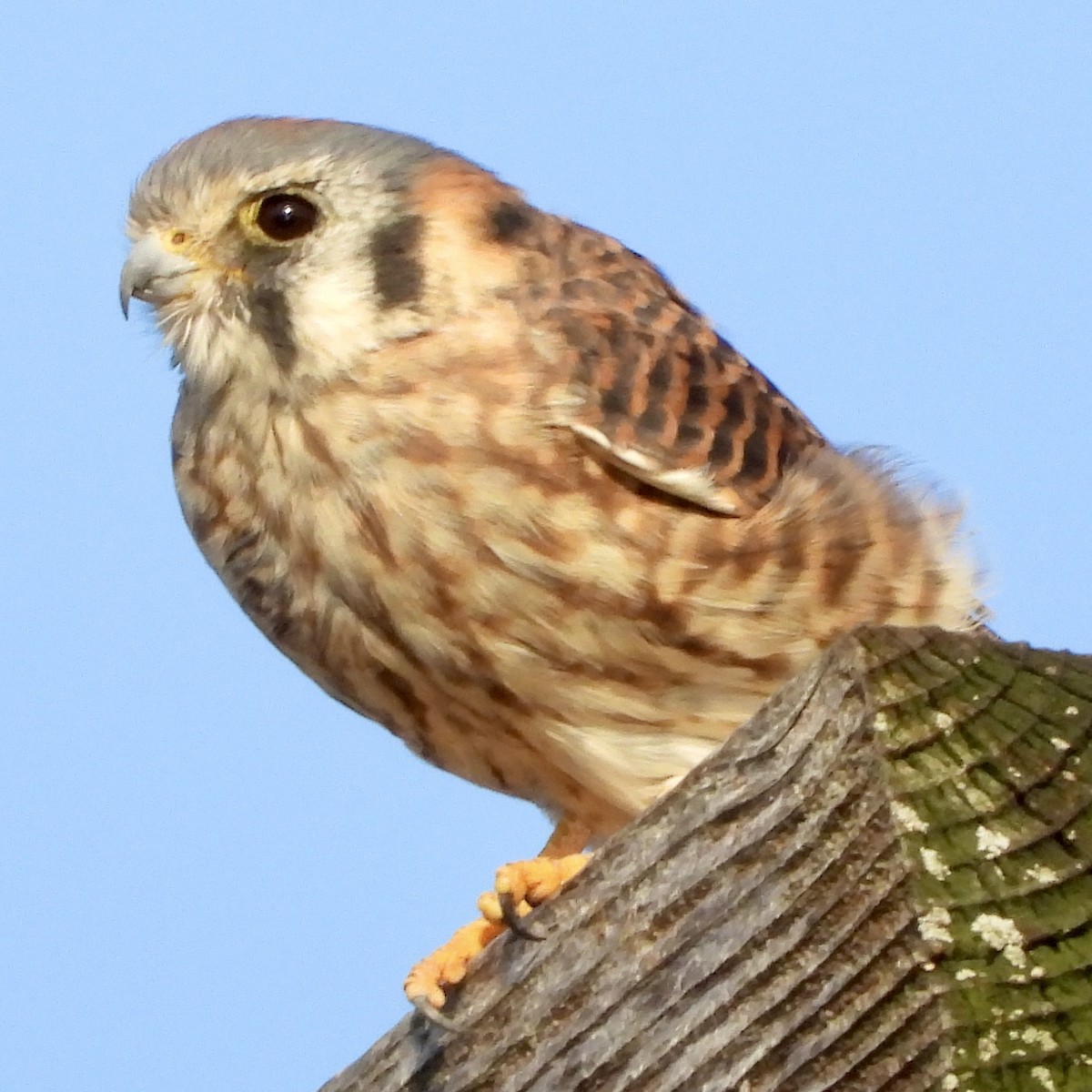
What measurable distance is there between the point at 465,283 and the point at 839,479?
1.76ft

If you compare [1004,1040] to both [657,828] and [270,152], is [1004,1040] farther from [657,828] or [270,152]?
[270,152]

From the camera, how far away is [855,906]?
1.19m

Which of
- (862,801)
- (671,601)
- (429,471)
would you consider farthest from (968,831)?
(429,471)

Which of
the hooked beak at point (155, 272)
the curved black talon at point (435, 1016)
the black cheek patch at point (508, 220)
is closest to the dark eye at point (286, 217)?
the hooked beak at point (155, 272)

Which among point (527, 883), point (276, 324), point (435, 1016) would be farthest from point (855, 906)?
point (276, 324)

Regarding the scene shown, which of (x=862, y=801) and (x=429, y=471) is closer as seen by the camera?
(x=862, y=801)

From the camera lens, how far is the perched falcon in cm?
202

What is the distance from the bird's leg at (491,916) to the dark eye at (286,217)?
0.90 m

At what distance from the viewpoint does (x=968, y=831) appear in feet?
3.92

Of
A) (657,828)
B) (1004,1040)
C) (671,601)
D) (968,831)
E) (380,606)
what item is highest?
(380,606)

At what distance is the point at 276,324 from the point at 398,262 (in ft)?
0.59

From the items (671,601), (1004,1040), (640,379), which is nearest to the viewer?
(1004,1040)

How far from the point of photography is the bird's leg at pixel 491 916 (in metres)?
1.40

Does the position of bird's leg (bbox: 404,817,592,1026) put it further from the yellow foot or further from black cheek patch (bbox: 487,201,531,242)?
black cheek patch (bbox: 487,201,531,242)
